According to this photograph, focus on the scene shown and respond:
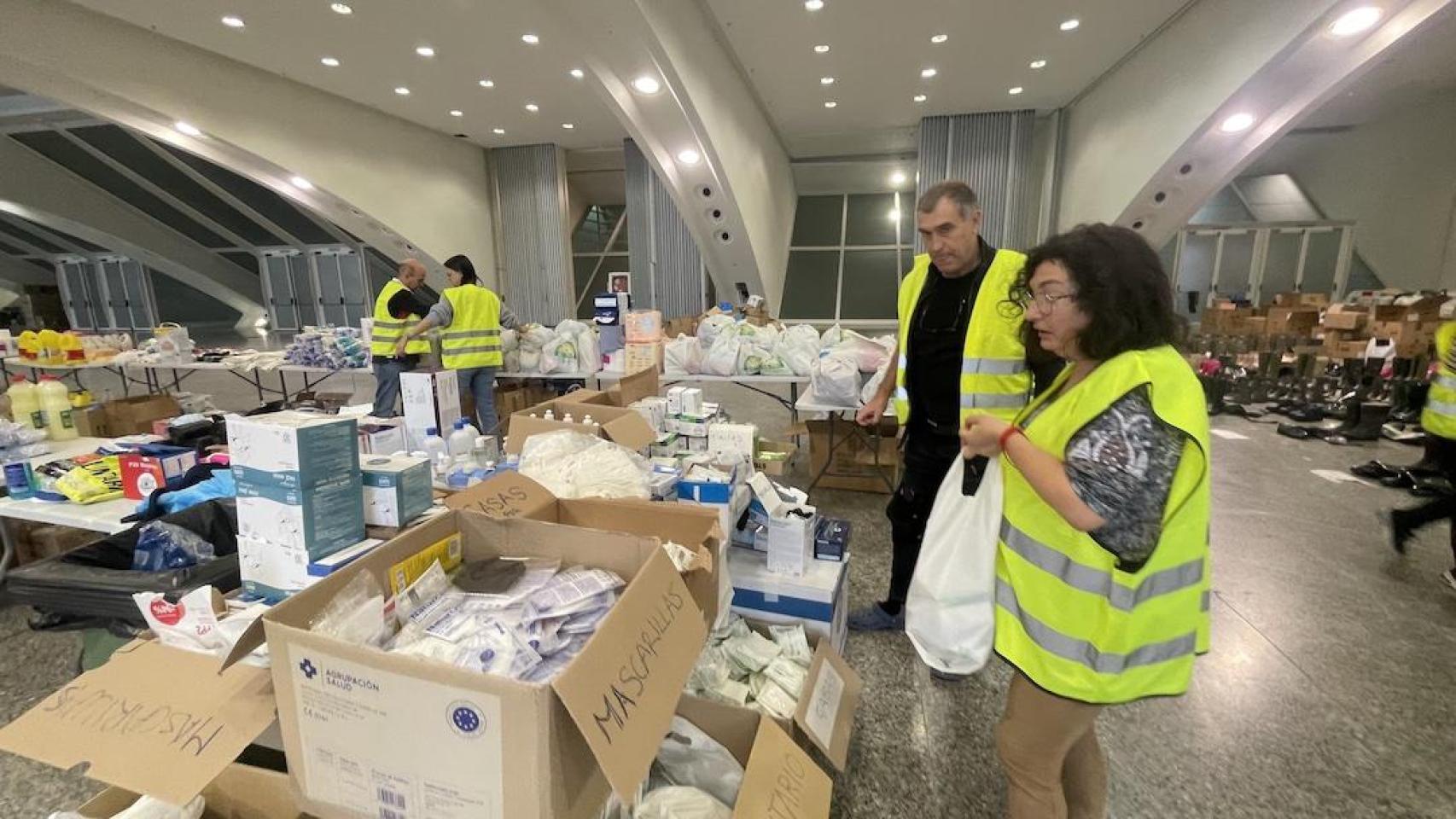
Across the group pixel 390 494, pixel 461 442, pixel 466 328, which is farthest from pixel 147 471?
pixel 466 328

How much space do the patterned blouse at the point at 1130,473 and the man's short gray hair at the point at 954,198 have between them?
39.7 inches

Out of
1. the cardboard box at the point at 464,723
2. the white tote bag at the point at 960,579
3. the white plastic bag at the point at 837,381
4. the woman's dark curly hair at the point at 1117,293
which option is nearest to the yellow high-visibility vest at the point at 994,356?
the white tote bag at the point at 960,579

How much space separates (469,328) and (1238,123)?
24.8 ft

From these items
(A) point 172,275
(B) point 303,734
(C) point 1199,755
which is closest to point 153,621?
(B) point 303,734

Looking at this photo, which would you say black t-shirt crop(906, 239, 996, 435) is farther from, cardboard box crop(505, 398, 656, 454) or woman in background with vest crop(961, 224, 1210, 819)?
cardboard box crop(505, 398, 656, 454)

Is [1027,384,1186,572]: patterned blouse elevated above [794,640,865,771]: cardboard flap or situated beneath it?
elevated above

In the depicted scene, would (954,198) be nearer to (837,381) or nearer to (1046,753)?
(1046,753)

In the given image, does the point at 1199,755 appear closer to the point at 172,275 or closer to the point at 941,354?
the point at 941,354

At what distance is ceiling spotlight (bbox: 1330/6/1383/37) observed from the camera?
176 inches

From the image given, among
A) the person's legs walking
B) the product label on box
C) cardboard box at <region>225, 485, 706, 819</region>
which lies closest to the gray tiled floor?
the person's legs walking

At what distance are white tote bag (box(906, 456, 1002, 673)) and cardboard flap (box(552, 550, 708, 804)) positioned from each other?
466 millimetres

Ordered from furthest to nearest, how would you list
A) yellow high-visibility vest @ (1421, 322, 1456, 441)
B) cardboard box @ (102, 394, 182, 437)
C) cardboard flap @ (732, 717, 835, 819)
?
cardboard box @ (102, 394, 182, 437)
yellow high-visibility vest @ (1421, 322, 1456, 441)
cardboard flap @ (732, 717, 835, 819)

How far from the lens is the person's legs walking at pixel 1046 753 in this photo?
103cm

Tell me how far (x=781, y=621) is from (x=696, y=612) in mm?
890
